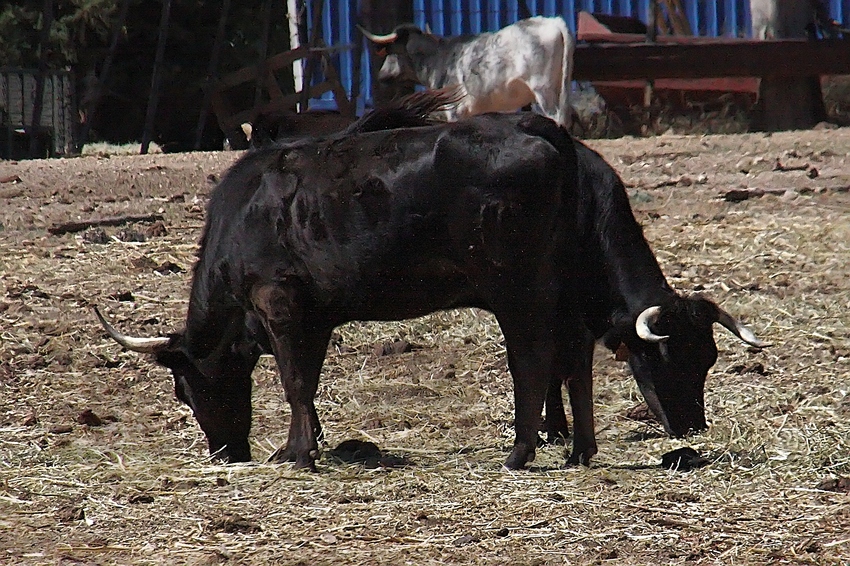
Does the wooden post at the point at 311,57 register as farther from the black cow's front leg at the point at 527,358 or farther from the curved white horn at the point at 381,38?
the black cow's front leg at the point at 527,358

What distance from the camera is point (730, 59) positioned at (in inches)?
653

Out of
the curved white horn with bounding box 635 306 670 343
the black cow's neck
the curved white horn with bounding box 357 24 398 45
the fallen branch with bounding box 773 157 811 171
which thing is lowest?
the fallen branch with bounding box 773 157 811 171

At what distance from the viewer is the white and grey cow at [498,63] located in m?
16.9

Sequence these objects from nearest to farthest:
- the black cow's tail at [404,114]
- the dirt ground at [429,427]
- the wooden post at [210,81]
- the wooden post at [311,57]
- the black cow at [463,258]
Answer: the dirt ground at [429,427]
the black cow at [463,258]
the black cow's tail at [404,114]
the wooden post at [311,57]
the wooden post at [210,81]

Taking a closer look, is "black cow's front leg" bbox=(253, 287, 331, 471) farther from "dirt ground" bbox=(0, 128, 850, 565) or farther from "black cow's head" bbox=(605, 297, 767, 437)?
"black cow's head" bbox=(605, 297, 767, 437)

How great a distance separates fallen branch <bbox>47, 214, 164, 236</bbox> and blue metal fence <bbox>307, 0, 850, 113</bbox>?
951cm

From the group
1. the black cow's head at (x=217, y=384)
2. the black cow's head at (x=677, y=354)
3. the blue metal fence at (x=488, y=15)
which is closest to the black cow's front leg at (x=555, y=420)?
the black cow's head at (x=677, y=354)

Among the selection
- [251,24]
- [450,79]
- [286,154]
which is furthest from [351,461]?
[251,24]

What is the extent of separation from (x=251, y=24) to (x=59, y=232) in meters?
11.8

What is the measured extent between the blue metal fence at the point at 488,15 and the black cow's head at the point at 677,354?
1475cm

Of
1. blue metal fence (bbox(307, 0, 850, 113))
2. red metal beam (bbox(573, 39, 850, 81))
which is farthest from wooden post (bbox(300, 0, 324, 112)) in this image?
red metal beam (bbox(573, 39, 850, 81))

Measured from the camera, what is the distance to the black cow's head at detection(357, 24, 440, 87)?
1819cm

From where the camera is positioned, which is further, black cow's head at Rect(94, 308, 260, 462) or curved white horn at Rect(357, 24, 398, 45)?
curved white horn at Rect(357, 24, 398, 45)

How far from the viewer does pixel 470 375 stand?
7.80m
